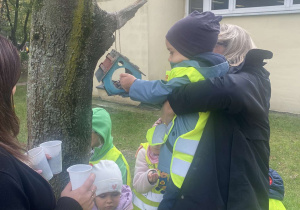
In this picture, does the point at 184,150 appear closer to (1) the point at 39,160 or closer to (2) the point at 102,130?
(1) the point at 39,160

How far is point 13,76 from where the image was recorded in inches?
52.3

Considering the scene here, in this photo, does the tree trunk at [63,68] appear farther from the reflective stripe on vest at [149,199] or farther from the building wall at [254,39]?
the building wall at [254,39]

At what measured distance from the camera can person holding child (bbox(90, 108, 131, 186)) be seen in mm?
2639

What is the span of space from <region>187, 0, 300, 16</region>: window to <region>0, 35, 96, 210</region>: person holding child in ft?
24.8

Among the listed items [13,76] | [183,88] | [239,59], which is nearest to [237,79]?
[183,88]

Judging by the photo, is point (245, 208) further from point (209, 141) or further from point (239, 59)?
point (239, 59)

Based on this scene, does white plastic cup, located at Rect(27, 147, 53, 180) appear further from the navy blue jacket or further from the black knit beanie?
the black knit beanie

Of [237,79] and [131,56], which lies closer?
[237,79]

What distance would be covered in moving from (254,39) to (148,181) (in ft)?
22.6

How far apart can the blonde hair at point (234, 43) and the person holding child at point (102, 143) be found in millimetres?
1131

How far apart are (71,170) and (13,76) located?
22.6 inches

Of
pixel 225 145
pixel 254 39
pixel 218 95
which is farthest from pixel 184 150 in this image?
pixel 254 39

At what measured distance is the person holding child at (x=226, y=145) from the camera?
167cm

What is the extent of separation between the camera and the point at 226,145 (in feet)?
5.60
